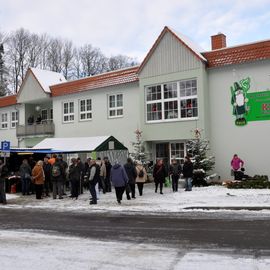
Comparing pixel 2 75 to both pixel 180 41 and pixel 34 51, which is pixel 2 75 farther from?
pixel 180 41

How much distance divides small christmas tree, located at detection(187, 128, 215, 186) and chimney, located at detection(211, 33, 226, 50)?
7121mm

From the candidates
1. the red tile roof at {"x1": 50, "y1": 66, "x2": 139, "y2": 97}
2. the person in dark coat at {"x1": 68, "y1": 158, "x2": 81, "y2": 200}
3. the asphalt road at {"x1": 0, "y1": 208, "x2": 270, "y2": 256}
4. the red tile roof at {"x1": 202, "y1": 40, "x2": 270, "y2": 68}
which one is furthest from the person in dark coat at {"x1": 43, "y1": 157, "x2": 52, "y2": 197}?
the red tile roof at {"x1": 202, "y1": 40, "x2": 270, "y2": 68}

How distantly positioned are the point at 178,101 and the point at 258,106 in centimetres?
429

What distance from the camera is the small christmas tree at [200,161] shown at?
19078 millimetres

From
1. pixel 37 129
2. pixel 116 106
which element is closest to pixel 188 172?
pixel 116 106

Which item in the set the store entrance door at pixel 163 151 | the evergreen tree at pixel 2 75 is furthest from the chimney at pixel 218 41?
the evergreen tree at pixel 2 75

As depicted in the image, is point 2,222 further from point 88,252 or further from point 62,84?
point 62,84

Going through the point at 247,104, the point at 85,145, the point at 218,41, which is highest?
the point at 218,41

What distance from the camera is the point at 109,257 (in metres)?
6.91

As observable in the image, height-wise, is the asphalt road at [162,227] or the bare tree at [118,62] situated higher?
the bare tree at [118,62]

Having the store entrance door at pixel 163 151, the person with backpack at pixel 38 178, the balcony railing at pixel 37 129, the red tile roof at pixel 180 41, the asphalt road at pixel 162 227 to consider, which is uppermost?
the red tile roof at pixel 180 41

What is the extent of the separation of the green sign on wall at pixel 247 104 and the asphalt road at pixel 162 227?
353 inches

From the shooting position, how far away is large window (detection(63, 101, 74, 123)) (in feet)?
92.9

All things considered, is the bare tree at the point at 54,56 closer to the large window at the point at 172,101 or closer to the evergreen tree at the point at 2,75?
the evergreen tree at the point at 2,75
